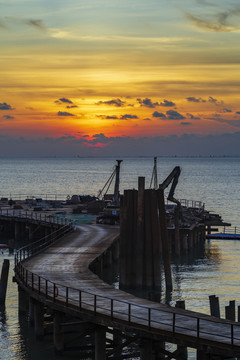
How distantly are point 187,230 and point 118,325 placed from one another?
129ft

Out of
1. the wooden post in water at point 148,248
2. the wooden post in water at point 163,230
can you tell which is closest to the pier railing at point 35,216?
the wooden post in water at point 163,230

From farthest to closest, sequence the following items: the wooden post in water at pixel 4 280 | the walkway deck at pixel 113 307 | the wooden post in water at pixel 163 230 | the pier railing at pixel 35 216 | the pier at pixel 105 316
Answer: the pier railing at pixel 35 216, the wooden post in water at pixel 163 230, the wooden post in water at pixel 4 280, the pier at pixel 105 316, the walkway deck at pixel 113 307

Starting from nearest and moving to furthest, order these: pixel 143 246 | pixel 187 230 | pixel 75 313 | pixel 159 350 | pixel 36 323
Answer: pixel 159 350, pixel 75 313, pixel 36 323, pixel 143 246, pixel 187 230

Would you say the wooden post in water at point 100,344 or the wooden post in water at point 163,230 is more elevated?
the wooden post in water at point 163,230

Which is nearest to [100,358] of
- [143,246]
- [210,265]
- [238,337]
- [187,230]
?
[238,337]

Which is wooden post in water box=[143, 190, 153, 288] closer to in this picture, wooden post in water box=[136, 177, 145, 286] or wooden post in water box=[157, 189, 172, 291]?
wooden post in water box=[136, 177, 145, 286]

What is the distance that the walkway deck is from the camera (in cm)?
2427

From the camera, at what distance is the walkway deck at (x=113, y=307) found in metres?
24.3

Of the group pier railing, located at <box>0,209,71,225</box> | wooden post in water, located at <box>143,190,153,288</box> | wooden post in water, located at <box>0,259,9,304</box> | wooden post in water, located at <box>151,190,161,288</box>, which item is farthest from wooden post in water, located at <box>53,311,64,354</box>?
pier railing, located at <box>0,209,71,225</box>

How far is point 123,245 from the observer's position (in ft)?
143

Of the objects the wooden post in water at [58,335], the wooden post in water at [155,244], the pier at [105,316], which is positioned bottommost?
the wooden post in water at [58,335]

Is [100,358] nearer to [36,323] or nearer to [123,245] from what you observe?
[36,323]

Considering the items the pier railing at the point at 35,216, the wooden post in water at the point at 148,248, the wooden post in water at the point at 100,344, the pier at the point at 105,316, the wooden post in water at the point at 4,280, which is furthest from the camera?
the pier railing at the point at 35,216

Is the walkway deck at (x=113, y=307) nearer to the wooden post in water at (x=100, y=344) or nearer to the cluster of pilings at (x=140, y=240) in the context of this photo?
the wooden post in water at (x=100, y=344)
